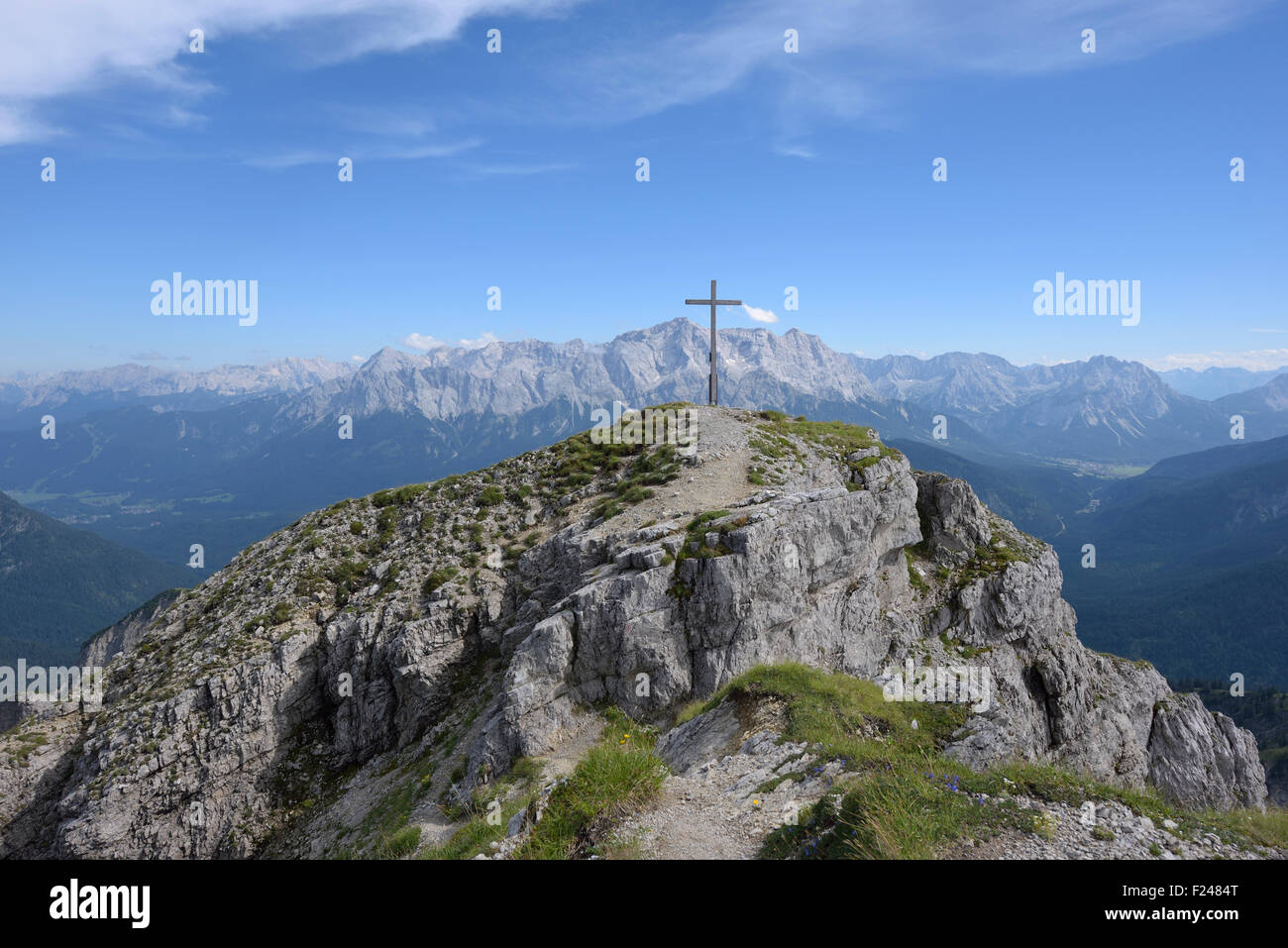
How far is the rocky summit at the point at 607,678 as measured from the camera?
13.1 metres

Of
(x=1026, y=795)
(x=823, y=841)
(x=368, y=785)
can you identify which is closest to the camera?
(x=823, y=841)

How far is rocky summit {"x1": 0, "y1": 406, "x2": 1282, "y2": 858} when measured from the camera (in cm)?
1315

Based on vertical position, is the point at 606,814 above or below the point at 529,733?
above

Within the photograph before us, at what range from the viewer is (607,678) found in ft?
80.4

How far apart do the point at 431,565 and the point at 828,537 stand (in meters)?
21.7

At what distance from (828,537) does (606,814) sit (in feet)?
72.5

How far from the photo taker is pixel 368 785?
27828mm

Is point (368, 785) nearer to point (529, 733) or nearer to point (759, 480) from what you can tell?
point (529, 733)

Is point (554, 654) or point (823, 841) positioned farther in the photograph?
point (554, 654)
